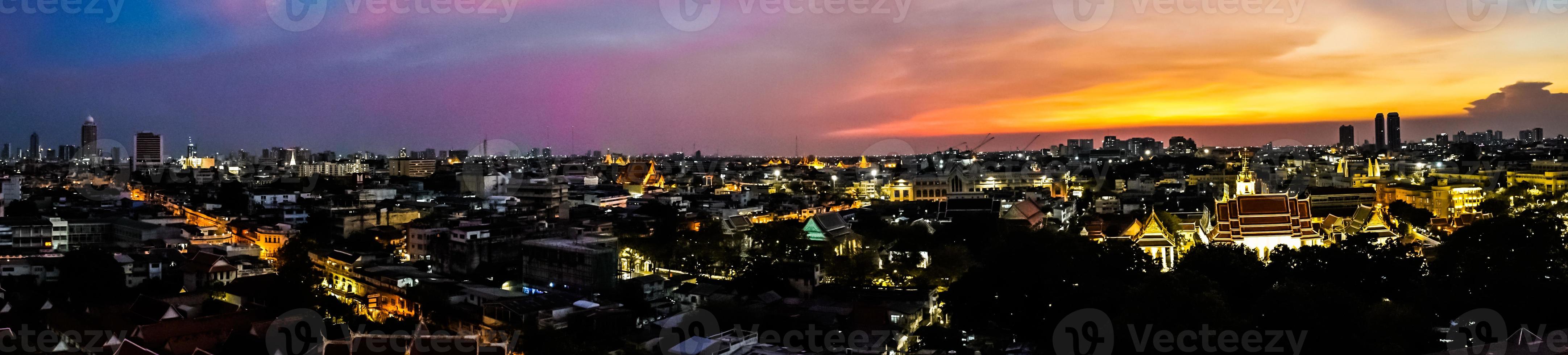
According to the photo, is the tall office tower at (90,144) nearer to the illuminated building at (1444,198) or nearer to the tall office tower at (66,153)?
the tall office tower at (66,153)

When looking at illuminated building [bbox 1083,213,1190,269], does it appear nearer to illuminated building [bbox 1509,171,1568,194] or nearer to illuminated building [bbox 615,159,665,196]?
illuminated building [bbox 1509,171,1568,194]

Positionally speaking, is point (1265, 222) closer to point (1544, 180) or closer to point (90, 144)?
point (1544, 180)

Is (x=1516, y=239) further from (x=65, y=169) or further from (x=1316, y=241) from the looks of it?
(x=65, y=169)

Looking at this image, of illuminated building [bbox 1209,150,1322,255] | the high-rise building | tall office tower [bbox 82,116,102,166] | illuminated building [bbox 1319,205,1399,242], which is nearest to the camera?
illuminated building [bbox 1209,150,1322,255]

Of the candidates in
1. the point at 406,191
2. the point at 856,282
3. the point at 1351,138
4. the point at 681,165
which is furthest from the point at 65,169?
the point at 1351,138

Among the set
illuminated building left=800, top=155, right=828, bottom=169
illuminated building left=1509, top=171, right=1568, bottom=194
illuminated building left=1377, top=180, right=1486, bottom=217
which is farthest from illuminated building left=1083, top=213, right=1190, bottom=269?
illuminated building left=800, top=155, right=828, bottom=169
